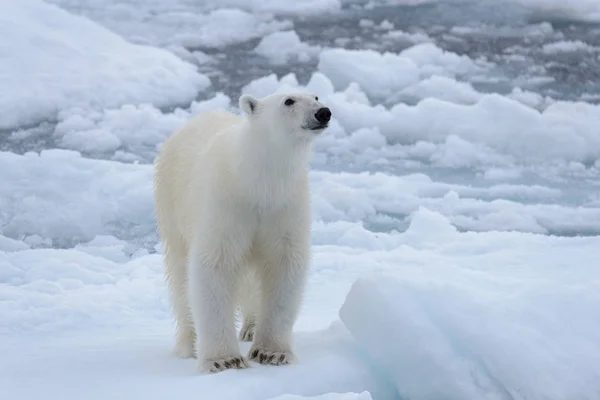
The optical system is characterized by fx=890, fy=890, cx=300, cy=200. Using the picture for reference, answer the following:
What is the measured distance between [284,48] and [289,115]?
39.2 ft

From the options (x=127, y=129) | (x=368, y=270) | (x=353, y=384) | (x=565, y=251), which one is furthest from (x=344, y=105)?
(x=353, y=384)

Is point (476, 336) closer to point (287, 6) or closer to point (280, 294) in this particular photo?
point (280, 294)

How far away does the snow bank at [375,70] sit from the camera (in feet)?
44.2

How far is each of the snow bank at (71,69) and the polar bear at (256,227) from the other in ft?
27.8

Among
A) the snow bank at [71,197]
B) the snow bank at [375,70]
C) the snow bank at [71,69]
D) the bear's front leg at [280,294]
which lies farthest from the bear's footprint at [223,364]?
the snow bank at [375,70]

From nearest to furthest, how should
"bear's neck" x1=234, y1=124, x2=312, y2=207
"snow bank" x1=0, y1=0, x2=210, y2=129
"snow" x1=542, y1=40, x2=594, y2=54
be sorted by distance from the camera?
"bear's neck" x1=234, y1=124, x2=312, y2=207 → "snow bank" x1=0, y1=0, x2=210, y2=129 → "snow" x1=542, y1=40, x2=594, y2=54

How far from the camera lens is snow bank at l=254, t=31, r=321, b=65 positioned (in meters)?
14.8

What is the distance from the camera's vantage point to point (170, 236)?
4.25m

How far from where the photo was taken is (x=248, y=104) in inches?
142

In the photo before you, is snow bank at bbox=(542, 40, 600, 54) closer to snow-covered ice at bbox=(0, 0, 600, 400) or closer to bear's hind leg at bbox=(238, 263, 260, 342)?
snow-covered ice at bbox=(0, 0, 600, 400)

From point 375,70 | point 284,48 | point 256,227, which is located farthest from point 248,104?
point 284,48

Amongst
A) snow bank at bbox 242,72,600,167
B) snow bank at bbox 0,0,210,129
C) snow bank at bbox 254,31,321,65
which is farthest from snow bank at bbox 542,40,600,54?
snow bank at bbox 0,0,210,129

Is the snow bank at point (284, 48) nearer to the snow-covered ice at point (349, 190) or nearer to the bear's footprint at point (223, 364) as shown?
the snow-covered ice at point (349, 190)

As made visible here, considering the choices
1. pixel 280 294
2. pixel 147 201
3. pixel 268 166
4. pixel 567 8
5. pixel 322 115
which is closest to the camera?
pixel 322 115
